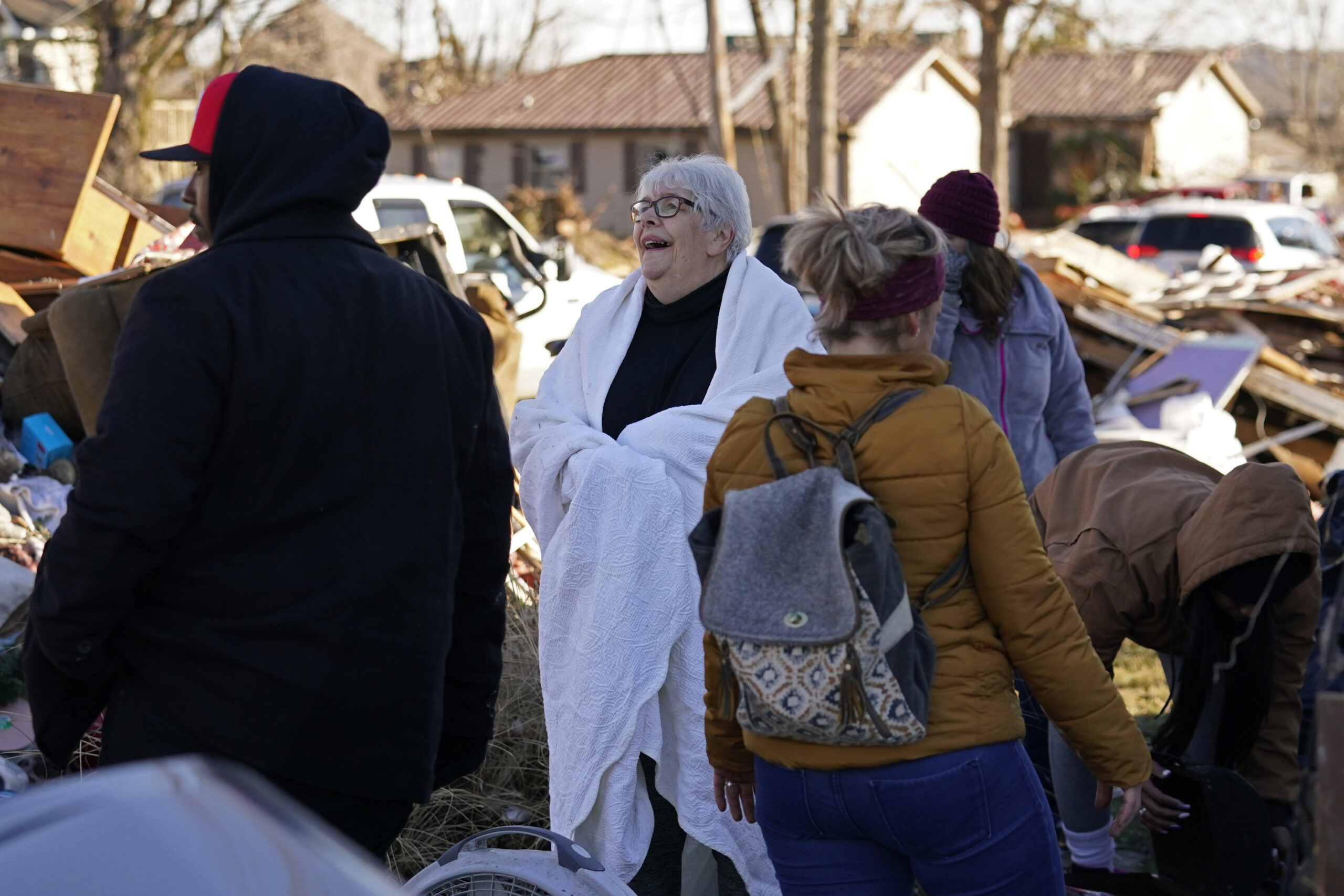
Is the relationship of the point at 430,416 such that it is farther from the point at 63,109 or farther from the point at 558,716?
the point at 63,109

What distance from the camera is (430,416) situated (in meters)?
2.13

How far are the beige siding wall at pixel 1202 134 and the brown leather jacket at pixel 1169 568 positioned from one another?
4035 cm

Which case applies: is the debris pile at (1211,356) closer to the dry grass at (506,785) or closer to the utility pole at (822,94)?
the dry grass at (506,785)

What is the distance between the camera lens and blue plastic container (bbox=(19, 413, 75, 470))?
6.26 metres

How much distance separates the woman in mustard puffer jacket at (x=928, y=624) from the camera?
2047 mm

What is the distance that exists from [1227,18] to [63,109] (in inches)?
1013

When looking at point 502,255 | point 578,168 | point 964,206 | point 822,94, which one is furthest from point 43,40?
point 578,168

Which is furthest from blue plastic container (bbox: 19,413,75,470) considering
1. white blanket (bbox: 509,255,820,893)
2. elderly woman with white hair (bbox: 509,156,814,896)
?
white blanket (bbox: 509,255,820,893)

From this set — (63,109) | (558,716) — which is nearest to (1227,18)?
(63,109)

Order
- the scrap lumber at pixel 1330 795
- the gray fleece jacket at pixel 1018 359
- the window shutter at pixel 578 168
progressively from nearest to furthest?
the scrap lumber at pixel 1330 795 → the gray fleece jacket at pixel 1018 359 → the window shutter at pixel 578 168

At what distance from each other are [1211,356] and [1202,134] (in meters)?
41.5

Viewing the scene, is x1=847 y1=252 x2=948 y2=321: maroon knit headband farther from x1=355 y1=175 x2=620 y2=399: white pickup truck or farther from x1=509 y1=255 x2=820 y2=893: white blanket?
x1=355 y1=175 x2=620 y2=399: white pickup truck

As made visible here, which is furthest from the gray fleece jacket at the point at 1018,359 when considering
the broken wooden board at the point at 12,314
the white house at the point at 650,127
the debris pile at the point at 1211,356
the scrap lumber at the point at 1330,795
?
the white house at the point at 650,127

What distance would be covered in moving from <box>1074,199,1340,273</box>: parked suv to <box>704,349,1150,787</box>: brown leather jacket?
14.6 m
